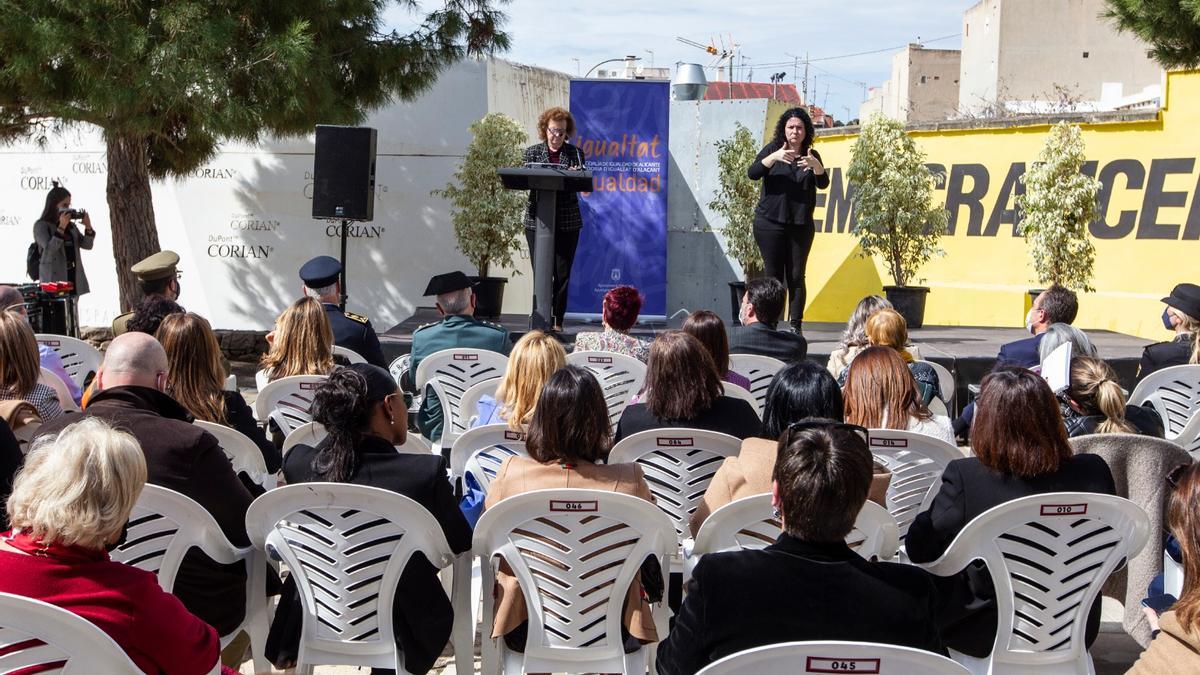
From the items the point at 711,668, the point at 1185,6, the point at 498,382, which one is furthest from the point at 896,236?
the point at 711,668

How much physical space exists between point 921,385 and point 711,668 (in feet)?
9.85

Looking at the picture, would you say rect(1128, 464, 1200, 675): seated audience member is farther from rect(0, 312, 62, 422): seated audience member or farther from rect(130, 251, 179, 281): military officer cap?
rect(130, 251, 179, 281): military officer cap

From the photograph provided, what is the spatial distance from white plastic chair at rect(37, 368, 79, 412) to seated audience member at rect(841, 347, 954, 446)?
2.66 meters

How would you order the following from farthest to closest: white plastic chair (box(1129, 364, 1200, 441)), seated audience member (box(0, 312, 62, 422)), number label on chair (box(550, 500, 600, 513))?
white plastic chair (box(1129, 364, 1200, 441))
seated audience member (box(0, 312, 62, 422))
number label on chair (box(550, 500, 600, 513))

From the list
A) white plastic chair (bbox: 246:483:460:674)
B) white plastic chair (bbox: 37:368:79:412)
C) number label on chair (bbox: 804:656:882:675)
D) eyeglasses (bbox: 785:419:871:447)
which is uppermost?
eyeglasses (bbox: 785:419:871:447)

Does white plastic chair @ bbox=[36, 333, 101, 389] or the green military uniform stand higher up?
the green military uniform

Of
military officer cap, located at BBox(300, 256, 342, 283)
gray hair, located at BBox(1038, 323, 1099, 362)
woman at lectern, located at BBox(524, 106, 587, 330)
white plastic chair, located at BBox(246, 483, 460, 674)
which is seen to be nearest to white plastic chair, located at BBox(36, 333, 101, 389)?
military officer cap, located at BBox(300, 256, 342, 283)

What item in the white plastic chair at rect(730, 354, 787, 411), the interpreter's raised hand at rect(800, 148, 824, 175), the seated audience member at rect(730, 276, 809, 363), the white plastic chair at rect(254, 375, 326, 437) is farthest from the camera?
the interpreter's raised hand at rect(800, 148, 824, 175)

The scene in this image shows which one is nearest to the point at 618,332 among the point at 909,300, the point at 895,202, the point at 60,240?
the point at 909,300

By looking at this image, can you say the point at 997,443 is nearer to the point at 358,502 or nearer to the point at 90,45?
the point at 358,502

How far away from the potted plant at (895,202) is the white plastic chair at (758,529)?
7315mm

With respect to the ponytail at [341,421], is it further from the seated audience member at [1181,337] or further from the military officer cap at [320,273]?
the seated audience member at [1181,337]

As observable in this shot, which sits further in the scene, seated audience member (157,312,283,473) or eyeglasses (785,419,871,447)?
seated audience member (157,312,283,473)

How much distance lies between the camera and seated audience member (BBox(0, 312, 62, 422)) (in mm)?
3488
